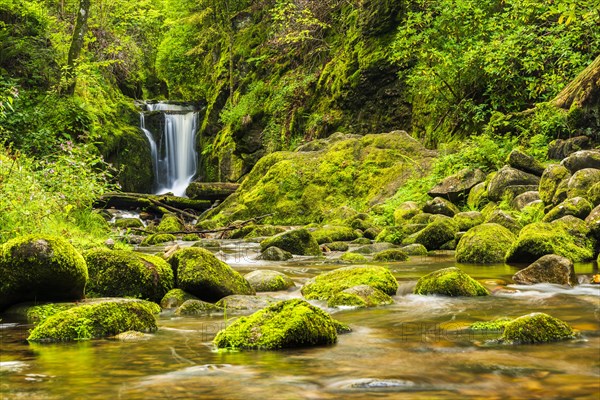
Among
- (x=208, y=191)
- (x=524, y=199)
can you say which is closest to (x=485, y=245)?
(x=524, y=199)

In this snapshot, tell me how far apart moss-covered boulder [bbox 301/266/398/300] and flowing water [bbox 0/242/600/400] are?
1043 mm

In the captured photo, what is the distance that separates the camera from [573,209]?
32.4 ft

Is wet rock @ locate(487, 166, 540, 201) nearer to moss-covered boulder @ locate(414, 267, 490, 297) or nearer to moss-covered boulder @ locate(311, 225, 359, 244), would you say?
moss-covered boulder @ locate(311, 225, 359, 244)

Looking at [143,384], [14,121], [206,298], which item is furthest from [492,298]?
[14,121]

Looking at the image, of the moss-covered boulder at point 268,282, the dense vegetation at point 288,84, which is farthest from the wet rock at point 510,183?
the moss-covered boulder at point 268,282

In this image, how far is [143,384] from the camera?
11.9 ft

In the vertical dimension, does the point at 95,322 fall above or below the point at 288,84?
below

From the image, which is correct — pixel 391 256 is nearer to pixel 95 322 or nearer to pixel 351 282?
pixel 351 282

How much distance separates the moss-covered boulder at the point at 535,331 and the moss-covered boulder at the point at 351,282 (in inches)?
94.7

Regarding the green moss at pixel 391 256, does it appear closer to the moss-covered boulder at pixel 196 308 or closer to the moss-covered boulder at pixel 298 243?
the moss-covered boulder at pixel 298 243

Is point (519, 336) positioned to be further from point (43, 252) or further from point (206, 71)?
point (206, 71)

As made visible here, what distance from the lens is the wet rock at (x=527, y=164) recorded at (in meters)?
13.2

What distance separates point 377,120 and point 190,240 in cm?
1024

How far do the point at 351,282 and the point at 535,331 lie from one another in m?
2.68
